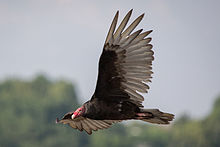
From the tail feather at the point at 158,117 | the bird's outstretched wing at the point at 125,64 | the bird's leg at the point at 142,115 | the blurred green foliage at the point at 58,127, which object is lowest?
the blurred green foliage at the point at 58,127

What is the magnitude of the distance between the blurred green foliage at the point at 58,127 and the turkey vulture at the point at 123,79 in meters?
54.7

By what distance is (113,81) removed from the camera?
33.0 ft

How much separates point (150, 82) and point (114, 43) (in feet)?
2.75

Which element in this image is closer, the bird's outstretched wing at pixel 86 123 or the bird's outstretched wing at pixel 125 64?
the bird's outstretched wing at pixel 125 64

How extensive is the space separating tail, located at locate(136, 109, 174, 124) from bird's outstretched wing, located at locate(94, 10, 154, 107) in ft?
0.59

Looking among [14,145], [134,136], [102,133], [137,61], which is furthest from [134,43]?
[134,136]

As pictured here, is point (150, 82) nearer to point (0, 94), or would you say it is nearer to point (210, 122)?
point (210, 122)

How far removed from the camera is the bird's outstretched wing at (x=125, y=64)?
999cm

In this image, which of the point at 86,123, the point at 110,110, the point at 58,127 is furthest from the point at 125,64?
the point at 58,127

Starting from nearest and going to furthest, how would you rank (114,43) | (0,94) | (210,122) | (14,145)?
(114,43) → (14,145) → (210,122) → (0,94)

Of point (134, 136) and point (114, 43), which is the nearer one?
point (114, 43)

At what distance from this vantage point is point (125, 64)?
10.1 metres

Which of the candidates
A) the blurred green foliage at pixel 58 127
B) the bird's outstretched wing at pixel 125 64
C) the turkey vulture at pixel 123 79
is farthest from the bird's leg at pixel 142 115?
the blurred green foliage at pixel 58 127

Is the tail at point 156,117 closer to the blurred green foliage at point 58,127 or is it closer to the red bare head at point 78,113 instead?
the red bare head at point 78,113
